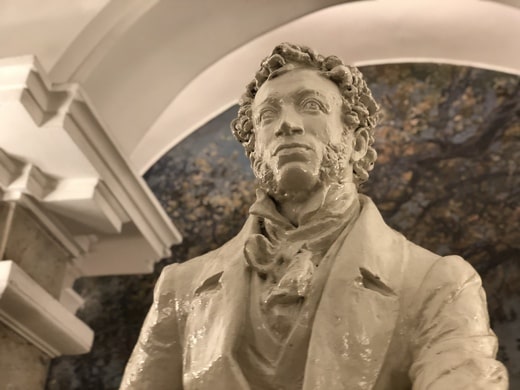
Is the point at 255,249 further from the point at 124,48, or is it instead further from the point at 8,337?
the point at 124,48

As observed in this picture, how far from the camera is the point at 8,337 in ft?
12.9

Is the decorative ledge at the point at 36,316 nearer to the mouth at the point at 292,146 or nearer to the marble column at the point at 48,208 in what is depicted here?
the marble column at the point at 48,208

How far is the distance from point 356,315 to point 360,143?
67 centimetres

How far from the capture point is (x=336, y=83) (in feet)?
7.48

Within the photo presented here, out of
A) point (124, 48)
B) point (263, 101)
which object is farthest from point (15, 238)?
point (263, 101)

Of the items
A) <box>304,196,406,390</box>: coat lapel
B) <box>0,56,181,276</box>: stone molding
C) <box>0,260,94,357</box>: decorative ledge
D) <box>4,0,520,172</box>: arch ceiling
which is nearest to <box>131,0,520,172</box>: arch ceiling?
<box>4,0,520,172</box>: arch ceiling

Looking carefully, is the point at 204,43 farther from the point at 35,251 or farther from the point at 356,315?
the point at 356,315

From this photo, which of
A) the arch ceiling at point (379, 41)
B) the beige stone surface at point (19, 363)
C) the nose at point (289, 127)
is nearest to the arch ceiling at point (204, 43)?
the arch ceiling at point (379, 41)

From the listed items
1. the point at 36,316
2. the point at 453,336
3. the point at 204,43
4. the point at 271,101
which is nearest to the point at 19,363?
the point at 36,316

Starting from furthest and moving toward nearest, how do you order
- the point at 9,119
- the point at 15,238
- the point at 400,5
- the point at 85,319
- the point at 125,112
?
the point at 85,319 < the point at 400,5 < the point at 125,112 < the point at 15,238 < the point at 9,119

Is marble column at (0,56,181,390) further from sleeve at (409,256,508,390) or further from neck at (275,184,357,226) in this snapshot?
sleeve at (409,256,508,390)

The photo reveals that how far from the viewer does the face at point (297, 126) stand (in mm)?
2094

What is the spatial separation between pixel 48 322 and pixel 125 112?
5.05 ft

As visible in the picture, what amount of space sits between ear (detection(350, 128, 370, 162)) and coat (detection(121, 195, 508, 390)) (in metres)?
0.22
